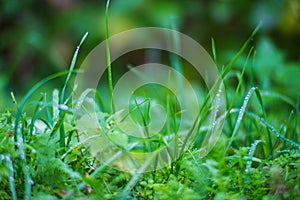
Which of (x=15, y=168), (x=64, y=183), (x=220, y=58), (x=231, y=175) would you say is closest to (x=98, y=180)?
(x=64, y=183)

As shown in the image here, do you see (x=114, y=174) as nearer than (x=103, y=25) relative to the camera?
Yes

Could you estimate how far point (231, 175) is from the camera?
1092mm

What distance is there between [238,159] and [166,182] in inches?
6.7

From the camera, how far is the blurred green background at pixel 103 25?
364 cm

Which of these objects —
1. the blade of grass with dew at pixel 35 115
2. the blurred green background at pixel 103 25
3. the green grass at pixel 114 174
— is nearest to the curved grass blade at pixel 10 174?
the green grass at pixel 114 174

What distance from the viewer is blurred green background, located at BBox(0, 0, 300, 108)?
364 cm

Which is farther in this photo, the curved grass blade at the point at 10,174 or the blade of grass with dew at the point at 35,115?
the blade of grass with dew at the point at 35,115

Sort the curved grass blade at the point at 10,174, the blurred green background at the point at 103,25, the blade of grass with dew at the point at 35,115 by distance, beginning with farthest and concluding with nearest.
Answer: the blurred green background at the point at 103,25, the blade of grass with dew at the point at 35,115, the curved grass blade at the point at 10,174

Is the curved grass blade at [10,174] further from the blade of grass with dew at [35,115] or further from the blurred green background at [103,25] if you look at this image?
the blurred green background at [103,25]

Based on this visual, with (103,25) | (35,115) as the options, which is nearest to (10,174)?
(35,115)

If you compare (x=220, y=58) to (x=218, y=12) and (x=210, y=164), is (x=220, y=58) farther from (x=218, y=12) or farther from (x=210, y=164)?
(x=210, y=164)

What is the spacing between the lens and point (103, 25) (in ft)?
12.2

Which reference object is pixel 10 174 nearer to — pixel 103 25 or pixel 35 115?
pixel 35 115

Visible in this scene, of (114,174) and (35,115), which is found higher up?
(35,115)
